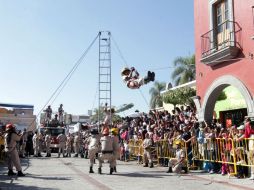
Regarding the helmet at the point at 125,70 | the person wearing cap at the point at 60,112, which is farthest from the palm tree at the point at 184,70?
the helmet at the point at 125,70

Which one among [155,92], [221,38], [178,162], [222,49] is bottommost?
[178,162]

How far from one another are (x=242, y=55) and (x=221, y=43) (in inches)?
56.7

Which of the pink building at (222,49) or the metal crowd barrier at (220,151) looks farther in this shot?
the pink building at (222,49)

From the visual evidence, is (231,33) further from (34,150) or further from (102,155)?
(34,150)

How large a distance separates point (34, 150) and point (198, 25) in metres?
14.5

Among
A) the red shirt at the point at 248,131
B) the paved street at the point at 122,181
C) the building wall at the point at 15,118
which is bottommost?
the paved street at the point at 122,181

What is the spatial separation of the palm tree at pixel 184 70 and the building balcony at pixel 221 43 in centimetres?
2037

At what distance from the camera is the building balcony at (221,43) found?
1619 cm

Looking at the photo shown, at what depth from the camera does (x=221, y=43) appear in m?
17.2

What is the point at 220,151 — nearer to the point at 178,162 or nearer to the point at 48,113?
the point at 178,162

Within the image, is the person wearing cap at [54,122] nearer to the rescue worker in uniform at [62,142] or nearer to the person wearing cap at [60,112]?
the person wearing cap at [60,112]

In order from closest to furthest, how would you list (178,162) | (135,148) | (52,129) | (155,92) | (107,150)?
1. (178,162)
2. (107,150)
3. (135,148)
4. (52,129)
5. (155,92)

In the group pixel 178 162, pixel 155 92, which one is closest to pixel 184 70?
pixel 155 92

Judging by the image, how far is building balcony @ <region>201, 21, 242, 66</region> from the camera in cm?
1619
